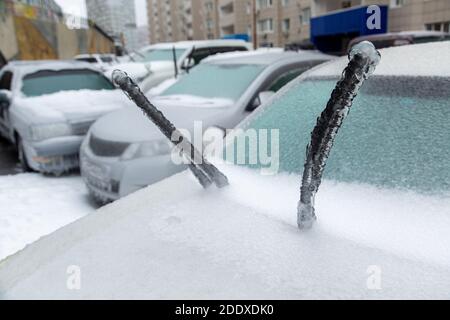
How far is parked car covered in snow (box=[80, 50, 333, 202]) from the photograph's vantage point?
3.43 m

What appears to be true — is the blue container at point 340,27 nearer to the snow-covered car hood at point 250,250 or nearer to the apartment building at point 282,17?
the apartment building at point 282,17

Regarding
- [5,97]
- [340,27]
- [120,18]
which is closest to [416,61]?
[5,97]

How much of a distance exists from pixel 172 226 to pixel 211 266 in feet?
1.05

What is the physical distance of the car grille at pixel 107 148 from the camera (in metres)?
3.52

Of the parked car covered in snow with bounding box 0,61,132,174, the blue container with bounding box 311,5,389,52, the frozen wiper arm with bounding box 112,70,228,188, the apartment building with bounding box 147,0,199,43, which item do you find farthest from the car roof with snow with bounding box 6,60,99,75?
the apartment building with bounding box 147,0,199,43

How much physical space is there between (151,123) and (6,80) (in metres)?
4.05

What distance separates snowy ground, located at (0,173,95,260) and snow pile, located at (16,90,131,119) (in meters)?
Answer: 0.79

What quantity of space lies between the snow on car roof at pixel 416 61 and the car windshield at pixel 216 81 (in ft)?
6.81

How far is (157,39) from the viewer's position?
90.4 m

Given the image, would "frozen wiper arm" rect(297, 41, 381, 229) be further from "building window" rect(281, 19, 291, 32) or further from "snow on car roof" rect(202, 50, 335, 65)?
"building window" rect(281, 19, 291, 32)

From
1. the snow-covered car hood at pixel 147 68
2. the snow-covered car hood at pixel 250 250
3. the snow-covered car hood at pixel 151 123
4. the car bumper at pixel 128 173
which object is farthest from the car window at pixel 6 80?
the snow-covered car hood at pixel 250 250

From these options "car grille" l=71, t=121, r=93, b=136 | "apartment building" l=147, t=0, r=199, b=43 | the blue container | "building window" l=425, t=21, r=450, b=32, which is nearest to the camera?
"car grille" l=71, t=121, r=93, b=136
